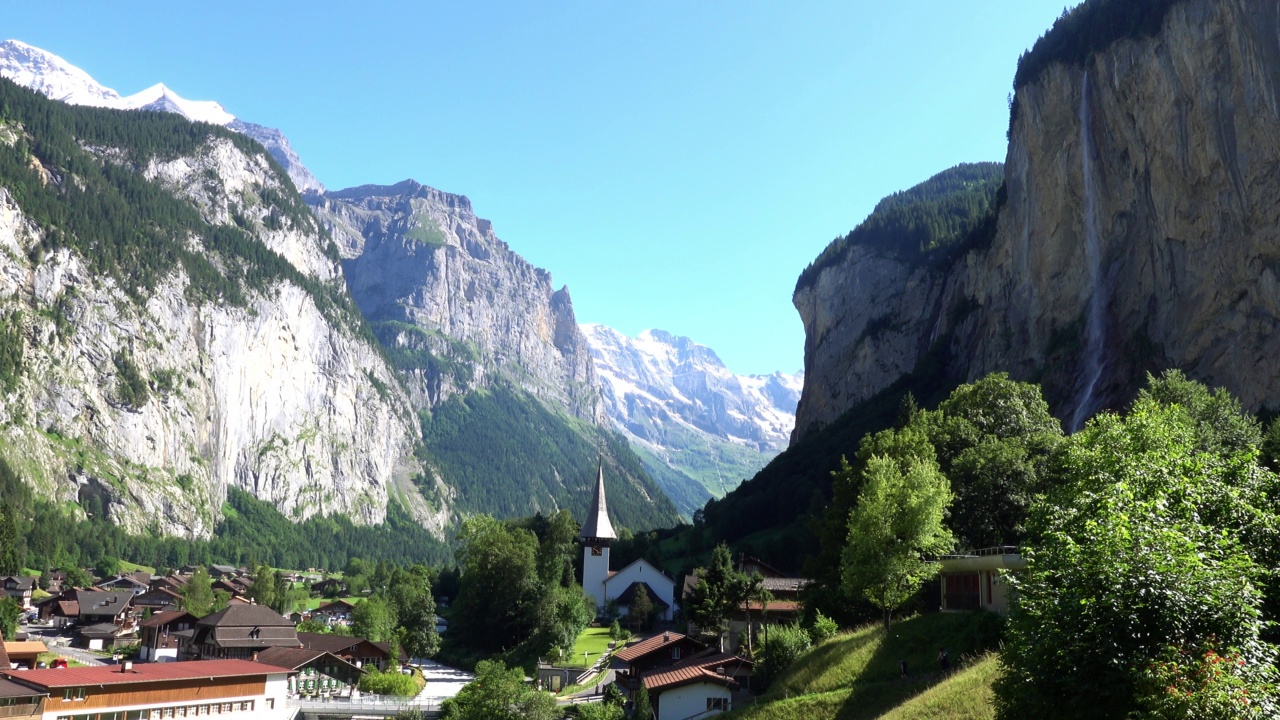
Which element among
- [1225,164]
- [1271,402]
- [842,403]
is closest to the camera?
[1271,402]

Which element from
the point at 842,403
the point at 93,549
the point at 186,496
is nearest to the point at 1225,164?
the point at 842,403

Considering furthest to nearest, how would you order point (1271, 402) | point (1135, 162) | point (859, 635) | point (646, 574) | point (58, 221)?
point (58, 221) → point (646, 574) → point (1135, 162) → point (1271, 402) → point (859, 635)

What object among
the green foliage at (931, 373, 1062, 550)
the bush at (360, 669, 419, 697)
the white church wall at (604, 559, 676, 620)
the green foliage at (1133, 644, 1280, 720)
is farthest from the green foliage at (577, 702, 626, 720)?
the white church wall at (604, 559, 676, 620)

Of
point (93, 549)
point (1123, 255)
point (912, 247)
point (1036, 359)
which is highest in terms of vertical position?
point (912, 247)

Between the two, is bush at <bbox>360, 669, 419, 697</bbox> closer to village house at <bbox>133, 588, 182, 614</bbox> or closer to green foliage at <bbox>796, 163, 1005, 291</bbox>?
village house at <bbox>133, 588, 182, 614</bbox>

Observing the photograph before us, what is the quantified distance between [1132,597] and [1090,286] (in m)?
73.3

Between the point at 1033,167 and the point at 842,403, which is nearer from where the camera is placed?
the point at 1033,167

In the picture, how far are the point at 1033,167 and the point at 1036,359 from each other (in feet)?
63.4

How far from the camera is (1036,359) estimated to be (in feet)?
290

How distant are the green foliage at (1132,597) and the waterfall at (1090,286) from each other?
187 ft

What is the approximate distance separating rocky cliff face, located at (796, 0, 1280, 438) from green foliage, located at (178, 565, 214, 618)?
8845 cm

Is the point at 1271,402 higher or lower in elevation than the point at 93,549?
higher

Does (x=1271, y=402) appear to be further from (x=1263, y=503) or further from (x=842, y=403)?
(x=842, y=403)

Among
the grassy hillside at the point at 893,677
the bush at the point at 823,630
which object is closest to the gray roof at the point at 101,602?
the bush at the point at 823,630
